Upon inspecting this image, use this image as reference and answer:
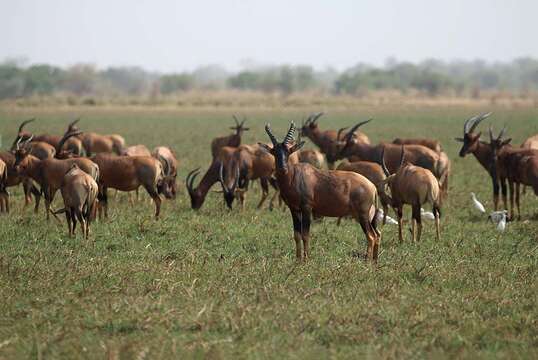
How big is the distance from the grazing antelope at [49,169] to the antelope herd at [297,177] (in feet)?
0.06

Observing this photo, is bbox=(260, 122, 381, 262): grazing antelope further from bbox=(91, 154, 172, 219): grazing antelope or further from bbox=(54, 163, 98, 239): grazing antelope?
bbox=(91, 154, 172, 219): grazing antelope

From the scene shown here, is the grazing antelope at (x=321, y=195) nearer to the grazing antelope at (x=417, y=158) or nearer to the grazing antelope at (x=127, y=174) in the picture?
the grazing antelope at (x=127, y=174)

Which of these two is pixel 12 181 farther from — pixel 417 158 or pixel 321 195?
pixel 417 158

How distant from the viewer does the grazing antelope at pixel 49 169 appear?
16406 millimetres

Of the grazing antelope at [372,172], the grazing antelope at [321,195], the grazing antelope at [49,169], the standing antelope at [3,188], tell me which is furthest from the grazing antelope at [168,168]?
the grazing antelope at [321,195]

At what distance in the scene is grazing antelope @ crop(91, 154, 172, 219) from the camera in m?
16.9

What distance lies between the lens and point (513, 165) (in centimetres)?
1786

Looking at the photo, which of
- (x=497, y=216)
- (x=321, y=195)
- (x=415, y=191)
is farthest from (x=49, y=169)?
(x=497, y=216)

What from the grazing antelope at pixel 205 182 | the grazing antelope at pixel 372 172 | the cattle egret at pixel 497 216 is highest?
the grazing antelope at pixel 372 172

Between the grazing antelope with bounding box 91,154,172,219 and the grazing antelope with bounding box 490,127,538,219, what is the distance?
700 centimetres

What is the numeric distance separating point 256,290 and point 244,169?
8698 millimetres

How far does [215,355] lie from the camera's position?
321 inches

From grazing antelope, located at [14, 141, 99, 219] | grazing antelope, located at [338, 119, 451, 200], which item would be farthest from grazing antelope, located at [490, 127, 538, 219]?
grazing antelope, located at [14, 141, 99, 219]

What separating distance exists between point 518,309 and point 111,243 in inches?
254
